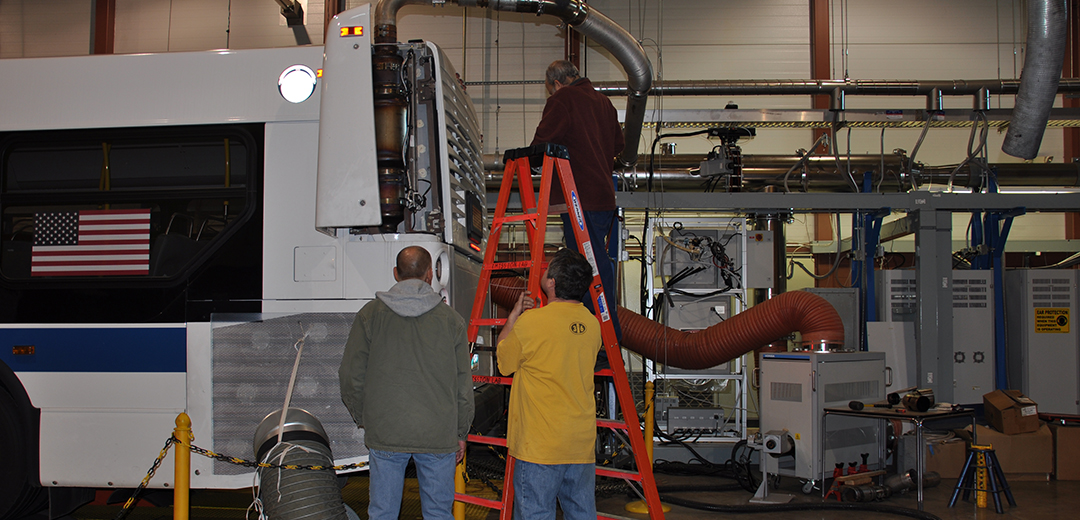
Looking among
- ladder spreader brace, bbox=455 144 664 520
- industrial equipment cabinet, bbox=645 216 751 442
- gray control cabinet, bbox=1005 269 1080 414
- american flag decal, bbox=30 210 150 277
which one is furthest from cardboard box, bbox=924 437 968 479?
american flag decal, bbox=30 210 150 277

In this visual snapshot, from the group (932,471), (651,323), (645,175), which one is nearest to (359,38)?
(651,323)

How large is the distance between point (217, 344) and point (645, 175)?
5094 mm

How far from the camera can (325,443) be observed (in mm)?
3381

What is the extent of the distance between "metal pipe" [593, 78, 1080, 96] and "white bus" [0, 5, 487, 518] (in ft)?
15.7

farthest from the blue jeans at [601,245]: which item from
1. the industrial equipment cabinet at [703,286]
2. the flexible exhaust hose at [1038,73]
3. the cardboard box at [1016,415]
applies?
the cardboard box at [1016,415]

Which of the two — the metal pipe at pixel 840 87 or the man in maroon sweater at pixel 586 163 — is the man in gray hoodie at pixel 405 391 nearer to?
the man in maroon sweater at pixel 586 163

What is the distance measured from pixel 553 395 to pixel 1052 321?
6888 mm

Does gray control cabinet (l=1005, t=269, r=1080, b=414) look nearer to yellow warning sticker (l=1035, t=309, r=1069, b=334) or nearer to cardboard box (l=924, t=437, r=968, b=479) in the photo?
yellow warning sticker (l=1035, t=309, r=1069, b=334)

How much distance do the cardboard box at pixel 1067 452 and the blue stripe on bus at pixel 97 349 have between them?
737cm

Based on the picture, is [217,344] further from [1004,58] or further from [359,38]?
[1004,58]

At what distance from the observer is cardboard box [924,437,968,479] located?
20.5ft

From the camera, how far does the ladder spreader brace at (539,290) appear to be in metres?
3.25

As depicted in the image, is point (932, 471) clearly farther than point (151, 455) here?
Yes

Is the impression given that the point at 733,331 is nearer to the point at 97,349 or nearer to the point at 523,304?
the point at 523,304
